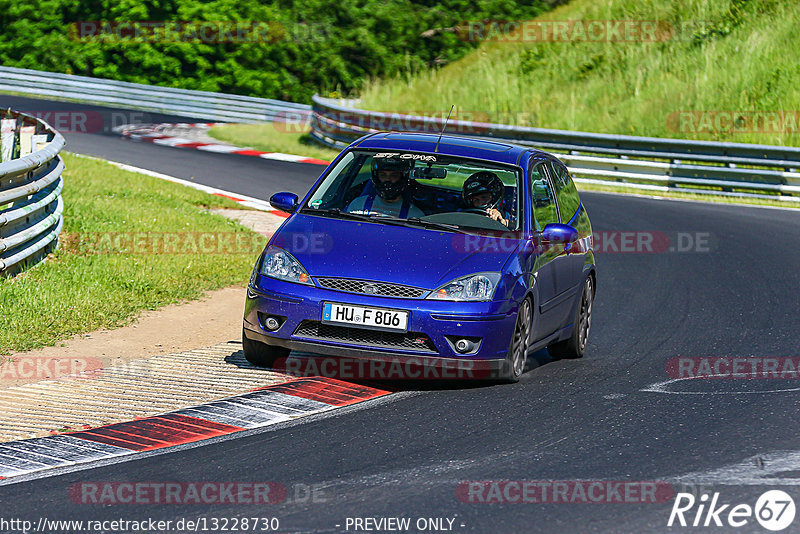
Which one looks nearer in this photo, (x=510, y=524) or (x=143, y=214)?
(x=510, y=524)

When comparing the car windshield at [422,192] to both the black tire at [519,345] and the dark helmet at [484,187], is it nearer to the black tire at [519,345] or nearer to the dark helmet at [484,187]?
the dark helmet at [484,187]

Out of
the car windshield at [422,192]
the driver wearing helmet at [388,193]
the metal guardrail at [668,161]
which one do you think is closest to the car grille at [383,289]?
the car windshield at [422,192]

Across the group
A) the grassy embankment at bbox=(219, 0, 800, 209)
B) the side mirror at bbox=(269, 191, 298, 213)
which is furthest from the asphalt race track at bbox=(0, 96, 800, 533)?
the grassy embankment at bbox=(219, 0, 800, 209)

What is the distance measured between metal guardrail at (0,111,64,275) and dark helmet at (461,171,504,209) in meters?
4.14

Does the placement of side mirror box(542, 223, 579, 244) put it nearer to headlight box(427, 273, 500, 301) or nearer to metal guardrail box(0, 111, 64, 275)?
headlight box(427, 273, 500, 301)

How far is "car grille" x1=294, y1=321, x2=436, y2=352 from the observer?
7.75 meters

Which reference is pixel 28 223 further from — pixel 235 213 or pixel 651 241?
pixel 651 241

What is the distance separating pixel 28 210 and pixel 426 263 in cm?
484

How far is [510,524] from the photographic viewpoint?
5199 millimetres

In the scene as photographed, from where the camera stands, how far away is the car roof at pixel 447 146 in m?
9.09

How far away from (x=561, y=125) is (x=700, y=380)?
66.6ft

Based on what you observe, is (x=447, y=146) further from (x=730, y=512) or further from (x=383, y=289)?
(x=730, y=512)

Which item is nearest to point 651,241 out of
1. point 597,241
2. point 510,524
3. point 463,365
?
point 597,241

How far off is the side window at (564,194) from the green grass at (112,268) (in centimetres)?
378
